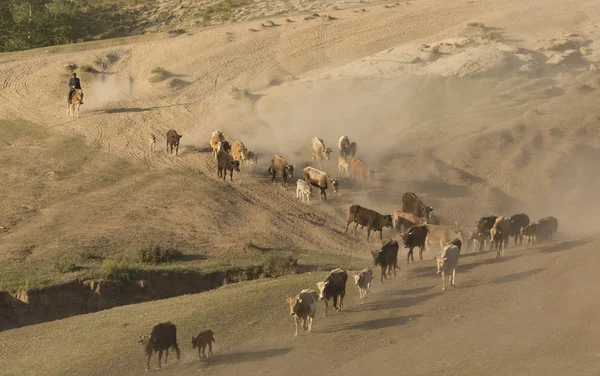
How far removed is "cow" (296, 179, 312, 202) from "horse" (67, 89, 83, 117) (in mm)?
16719

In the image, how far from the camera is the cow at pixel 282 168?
4400cm

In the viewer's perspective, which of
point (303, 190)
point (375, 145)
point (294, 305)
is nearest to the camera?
point (294, 305)

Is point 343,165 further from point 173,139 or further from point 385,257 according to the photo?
point 385,257

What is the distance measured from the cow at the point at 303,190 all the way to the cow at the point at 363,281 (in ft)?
51.7

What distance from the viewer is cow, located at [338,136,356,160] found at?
152ft

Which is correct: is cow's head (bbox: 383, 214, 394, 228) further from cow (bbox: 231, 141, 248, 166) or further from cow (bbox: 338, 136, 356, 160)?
cow (bbox: 231, 141, 248, 166)

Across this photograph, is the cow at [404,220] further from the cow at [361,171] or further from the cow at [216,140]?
the cow at [216,140]

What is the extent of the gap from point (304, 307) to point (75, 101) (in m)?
33.0

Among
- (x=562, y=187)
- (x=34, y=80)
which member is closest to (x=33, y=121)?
(x=34, y=80)

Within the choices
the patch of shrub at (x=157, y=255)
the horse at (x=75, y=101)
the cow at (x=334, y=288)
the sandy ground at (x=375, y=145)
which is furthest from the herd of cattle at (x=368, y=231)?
the horse at (x=75, y=101)

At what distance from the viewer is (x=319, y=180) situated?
141 ft

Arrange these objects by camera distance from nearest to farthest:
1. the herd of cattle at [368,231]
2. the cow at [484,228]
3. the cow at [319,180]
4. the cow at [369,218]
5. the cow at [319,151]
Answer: the herd of cattle at [368,231]
the cow at [484,228]
the cow at [369,218]
the cow at [319,180]
the cow at [319,151]

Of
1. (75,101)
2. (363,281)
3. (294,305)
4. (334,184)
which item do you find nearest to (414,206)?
(334,184)

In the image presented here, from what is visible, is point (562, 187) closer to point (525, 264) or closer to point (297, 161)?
point (297, 161)
